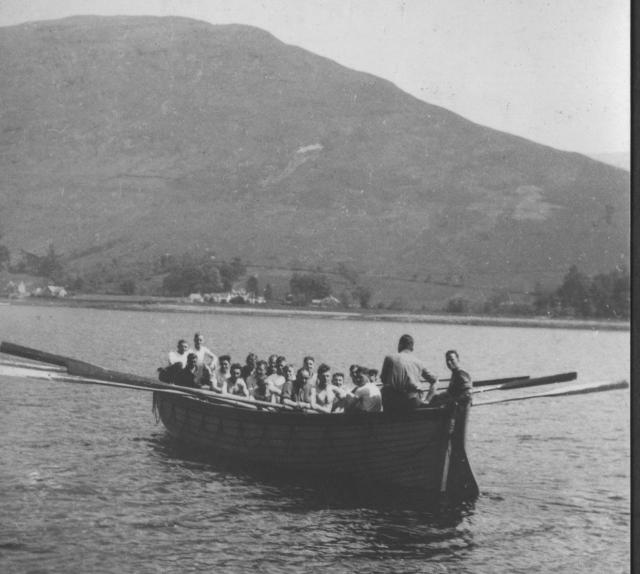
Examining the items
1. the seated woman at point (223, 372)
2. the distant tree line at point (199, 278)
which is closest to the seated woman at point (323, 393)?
the seated woman at point (223, 372)

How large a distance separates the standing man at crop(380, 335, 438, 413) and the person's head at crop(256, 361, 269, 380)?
4.25m

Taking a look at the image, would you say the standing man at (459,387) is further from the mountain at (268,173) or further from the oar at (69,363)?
the mountain at (268,173)

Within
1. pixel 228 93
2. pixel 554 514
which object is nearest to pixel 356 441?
pixel 554 514

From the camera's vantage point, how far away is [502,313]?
86.9m

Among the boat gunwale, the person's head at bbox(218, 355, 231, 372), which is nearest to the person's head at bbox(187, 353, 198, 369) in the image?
the boat gunwale

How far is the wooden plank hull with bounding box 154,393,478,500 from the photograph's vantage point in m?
13.9

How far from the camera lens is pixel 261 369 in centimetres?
1761

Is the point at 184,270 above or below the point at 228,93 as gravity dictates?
below

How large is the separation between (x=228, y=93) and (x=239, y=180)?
1681 cm

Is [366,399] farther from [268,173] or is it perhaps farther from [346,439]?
[268,173]

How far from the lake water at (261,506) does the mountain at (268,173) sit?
68.4 meters

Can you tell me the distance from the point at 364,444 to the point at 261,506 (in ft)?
7.23

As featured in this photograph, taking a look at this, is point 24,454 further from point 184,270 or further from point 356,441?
point 184,270

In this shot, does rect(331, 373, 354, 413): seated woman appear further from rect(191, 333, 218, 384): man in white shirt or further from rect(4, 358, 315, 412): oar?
rect(191, 333, 218, 384): man in white shirt
